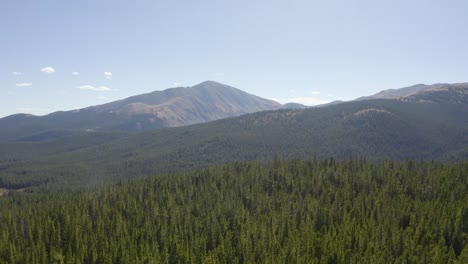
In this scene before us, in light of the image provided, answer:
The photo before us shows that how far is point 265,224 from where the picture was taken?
305 ft

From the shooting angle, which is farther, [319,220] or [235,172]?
[235,172]

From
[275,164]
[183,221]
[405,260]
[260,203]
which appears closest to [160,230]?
[183,221]

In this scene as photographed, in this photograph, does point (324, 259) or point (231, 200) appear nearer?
point (324, 259)

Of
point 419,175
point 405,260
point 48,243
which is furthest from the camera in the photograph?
point 419,175

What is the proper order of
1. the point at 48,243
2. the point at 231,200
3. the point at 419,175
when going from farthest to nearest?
the point at 419,175
the point at 231,200
the point at 48,243

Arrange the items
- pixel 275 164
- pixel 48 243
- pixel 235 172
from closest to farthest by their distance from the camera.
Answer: pixel 48 243, pixel 235 172, pixel 275 164

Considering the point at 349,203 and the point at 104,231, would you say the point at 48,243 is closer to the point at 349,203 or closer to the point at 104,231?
the point at 104,231

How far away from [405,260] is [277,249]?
26708mm

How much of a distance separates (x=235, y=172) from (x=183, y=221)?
7491cm

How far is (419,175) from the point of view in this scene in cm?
14088

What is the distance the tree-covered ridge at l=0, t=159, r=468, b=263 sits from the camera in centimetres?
7644

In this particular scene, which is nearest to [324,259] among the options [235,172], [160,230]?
[160,230]

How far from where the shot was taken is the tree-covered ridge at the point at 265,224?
3009 inches

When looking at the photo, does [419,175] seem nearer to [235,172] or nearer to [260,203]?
[260,203]
